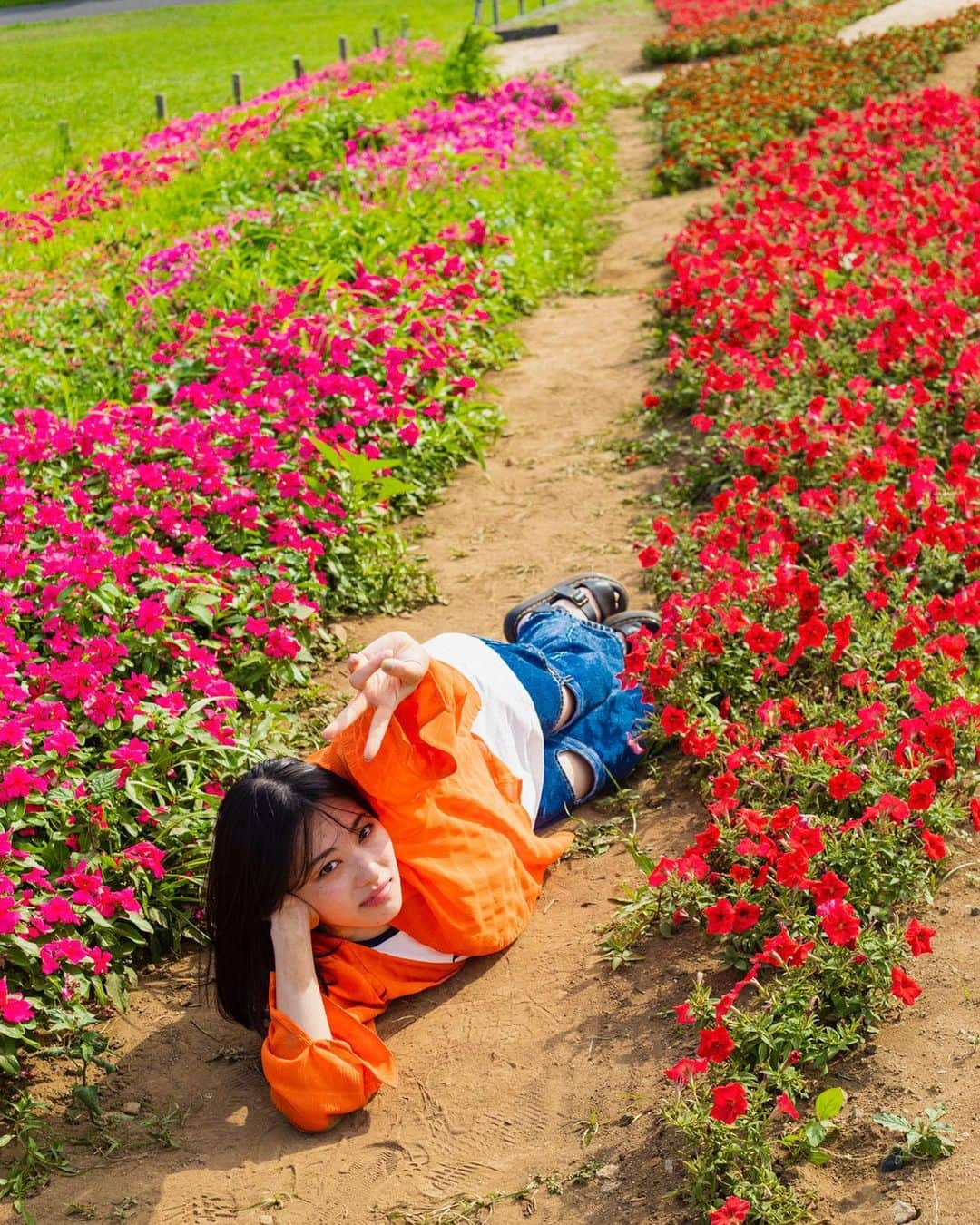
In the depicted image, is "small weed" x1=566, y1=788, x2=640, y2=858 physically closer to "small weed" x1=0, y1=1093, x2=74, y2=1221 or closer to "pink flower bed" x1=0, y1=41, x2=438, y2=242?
"small weed" x1=0, y1=1093, x2=74, y2=1221

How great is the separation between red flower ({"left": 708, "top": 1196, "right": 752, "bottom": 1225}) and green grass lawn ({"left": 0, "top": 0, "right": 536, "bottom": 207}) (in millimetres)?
8196

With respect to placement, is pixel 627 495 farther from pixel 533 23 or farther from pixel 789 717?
pixel 533 23

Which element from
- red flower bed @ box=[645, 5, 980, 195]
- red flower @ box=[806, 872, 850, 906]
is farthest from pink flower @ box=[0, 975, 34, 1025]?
red flower bed @ box=[645, 5, 980, 195]

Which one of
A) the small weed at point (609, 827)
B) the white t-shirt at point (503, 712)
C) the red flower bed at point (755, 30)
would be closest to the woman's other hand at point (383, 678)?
the white t-shirt at point (503, 712)

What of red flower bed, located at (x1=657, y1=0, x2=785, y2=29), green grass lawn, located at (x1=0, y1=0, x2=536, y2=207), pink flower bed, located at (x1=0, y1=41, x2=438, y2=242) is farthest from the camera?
red flower bed, located at (x1=657, y1=0, x2=785, y2=29)

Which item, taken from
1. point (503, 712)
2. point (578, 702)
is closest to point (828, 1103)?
point (503, 712)

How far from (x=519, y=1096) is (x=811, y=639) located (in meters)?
1.45

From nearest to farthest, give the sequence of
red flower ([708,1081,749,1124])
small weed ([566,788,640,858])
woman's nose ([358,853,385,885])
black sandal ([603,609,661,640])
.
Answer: red flower ([708,1081,749,1124]), woman's nose ([358,853,385,885]), small weed ([566,788,640,858]), black sandal ([603,609,661,640])

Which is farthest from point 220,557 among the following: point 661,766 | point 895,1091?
point 895,1091

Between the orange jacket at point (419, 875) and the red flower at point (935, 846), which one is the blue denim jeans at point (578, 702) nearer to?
the orange jacket at point (419, 875)

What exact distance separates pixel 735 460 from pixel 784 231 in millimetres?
2514

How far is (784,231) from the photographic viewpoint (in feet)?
24.2

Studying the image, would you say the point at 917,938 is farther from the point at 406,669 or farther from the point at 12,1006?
the point at 12,1006

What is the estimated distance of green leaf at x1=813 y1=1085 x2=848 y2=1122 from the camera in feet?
8.63
